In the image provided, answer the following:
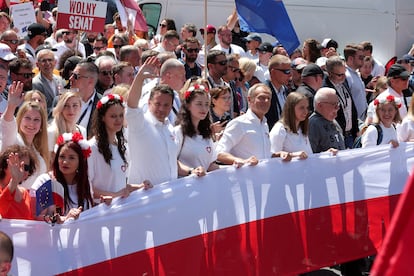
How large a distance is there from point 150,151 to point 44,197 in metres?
1.06

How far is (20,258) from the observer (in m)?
4.80

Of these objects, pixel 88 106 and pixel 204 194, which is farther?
pixel 88 106

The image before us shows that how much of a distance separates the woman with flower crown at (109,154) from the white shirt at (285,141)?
168 centimetres

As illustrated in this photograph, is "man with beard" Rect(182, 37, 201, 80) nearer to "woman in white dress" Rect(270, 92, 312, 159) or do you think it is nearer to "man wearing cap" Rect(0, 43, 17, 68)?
"man wearing cap" Rect(0, 43, 17, 68)

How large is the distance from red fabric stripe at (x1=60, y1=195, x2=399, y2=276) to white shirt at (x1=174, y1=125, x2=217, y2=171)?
0.61 m

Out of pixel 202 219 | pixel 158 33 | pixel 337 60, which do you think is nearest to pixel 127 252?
pixel 202 219

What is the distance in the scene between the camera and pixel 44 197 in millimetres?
5066

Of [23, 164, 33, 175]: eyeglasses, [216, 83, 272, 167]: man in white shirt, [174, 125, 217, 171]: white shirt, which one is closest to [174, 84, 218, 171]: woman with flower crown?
[174, 125, 217, 171]: white shirt

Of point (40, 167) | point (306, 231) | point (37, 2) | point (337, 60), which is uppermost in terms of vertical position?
point (37, 2)

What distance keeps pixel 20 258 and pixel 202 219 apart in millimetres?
1567

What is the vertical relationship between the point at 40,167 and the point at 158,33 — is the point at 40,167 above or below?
below

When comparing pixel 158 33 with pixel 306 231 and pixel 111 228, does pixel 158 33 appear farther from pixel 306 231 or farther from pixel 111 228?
pixel 111 228

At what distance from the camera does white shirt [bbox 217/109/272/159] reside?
22.3ft

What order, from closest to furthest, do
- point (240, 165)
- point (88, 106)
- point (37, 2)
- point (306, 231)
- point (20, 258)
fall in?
point (20, 258) → point (240, 165) → point (306, 231) → point (88, 106) → point (37, 2)
